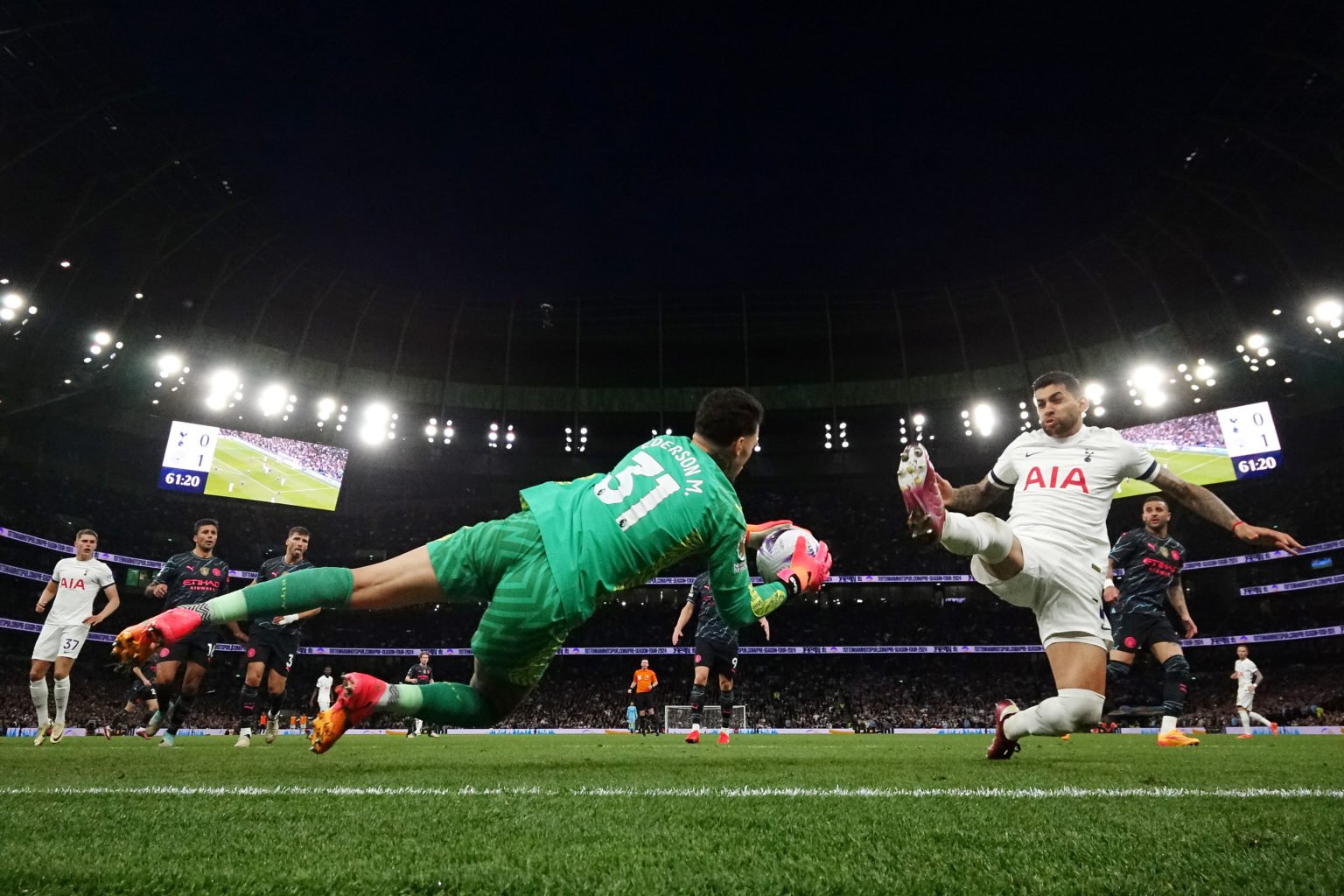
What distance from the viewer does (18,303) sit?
26.4 meters

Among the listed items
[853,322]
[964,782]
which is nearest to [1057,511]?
[964,782]

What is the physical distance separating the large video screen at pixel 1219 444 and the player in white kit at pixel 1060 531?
1182 inches

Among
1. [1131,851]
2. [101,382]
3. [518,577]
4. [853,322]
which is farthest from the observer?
[853,322]

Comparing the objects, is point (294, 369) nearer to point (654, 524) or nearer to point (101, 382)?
point (101, 382)

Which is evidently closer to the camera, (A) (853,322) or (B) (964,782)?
(B) (964,782)

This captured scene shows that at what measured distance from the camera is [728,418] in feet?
12.9

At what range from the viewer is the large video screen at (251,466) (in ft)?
104

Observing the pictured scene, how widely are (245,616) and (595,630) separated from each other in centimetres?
3924

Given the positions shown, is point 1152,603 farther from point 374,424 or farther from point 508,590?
point 374,424

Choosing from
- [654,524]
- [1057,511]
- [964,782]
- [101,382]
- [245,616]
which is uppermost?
[101,382]

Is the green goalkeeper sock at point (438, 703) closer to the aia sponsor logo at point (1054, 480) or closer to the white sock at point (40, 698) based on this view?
the aia sponsor logo at point (1054, 480)

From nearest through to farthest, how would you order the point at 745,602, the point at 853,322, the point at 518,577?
the point at 518,577
the point at 745,602
the point at 853,322

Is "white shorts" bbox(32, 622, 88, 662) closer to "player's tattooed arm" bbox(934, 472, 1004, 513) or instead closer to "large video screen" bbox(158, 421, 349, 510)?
"player's tattooed arm" bbox(934, 472, 1004, 513)

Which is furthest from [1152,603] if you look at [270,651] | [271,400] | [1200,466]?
[271,400]
